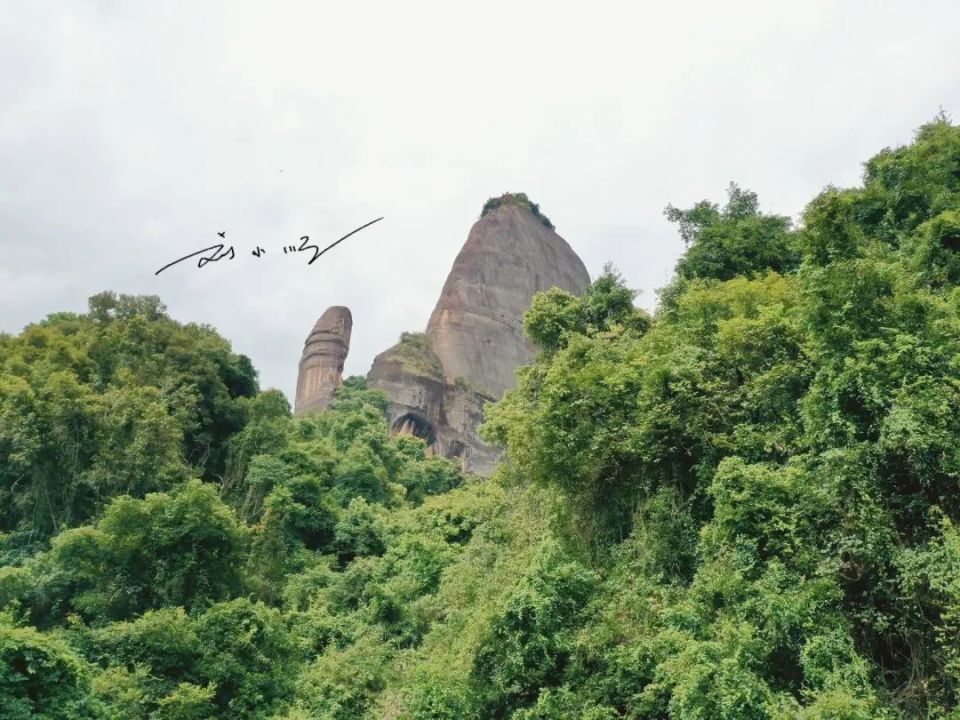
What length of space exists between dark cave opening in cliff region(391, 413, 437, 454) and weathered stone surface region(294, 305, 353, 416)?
3944 mm

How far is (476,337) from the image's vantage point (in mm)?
51125

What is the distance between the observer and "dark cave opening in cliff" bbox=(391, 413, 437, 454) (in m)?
43.2

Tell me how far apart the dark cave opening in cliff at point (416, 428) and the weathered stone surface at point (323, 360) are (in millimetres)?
3944

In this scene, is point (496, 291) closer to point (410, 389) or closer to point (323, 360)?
point (410, 389)

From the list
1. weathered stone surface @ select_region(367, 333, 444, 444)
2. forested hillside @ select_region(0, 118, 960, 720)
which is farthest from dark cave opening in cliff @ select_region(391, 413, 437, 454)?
forested hillside @ select_region(0, 118, 960, 720)

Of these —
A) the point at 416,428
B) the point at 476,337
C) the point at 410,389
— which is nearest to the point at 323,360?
the point at 410,389

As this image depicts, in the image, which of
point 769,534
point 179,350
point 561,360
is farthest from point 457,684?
point 179,350

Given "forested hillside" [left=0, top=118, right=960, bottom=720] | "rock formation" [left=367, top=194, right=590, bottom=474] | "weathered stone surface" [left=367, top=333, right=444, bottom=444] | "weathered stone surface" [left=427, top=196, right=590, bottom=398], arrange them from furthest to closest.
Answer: "weathered stone surface" [left=427, top=196, right=590, bottom=398], "rock formation" [left=367, top=194, right=590, bottom=474], "weathered stone surface" [left=367, top=333, right=444, bottom=444], "forested hillside" [left=0, top=118, right=960, bottom=720]

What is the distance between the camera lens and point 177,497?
54.5 ft

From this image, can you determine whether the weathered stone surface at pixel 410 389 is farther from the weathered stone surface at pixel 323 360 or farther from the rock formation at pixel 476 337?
the weathered stone surface at pixel 323 360

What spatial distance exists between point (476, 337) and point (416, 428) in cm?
914

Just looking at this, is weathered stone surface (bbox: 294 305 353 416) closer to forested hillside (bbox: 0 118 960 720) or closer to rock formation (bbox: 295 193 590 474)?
rock formation (bbox: 295 193 590 474)

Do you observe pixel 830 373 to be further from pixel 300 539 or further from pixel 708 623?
pixel 300 539

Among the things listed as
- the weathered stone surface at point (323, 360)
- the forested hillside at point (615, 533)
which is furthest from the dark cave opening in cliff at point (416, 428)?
the forested hillside at point (615, 533)
